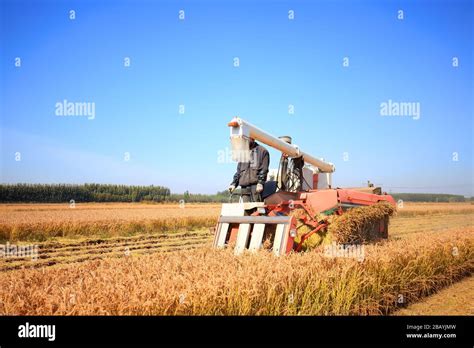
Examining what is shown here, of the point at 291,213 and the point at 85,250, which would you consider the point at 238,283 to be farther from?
the point at 85,250

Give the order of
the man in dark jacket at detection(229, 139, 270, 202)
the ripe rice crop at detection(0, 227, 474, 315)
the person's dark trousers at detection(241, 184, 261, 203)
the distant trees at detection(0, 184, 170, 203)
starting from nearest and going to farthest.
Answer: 1. the ripe rice crop at detection(0, 227, 474, 315)
2. the man in dark jacket at detection(229, 139, 270, 202)
3. the person's dark trousers at detection(241, 184, 261, 203)
4. the distant trees at detection(0, 184, 170, 203)

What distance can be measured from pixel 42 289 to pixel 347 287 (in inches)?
135

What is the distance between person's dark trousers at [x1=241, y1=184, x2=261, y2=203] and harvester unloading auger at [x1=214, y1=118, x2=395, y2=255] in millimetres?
304

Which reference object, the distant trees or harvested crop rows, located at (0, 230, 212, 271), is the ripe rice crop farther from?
the distant trees

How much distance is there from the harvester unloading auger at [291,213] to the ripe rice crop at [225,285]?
624mm

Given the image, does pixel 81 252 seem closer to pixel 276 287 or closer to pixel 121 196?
pixel 276 287

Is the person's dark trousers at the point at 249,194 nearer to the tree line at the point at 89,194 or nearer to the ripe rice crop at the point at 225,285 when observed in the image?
the ripe rice crop at the point at 225,285

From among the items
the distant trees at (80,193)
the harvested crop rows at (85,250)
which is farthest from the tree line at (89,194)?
the harvested crop rows at (85,250)

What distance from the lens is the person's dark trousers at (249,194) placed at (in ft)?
24.6

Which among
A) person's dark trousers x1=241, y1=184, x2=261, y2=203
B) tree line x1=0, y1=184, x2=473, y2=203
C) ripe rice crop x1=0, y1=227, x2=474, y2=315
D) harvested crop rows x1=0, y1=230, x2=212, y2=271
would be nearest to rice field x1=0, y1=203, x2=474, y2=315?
ripe rice crop x1=0, y1=227, x2=474, y2=315

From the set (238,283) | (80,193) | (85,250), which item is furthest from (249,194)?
(80,193)

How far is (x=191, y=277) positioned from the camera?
4.14 meters

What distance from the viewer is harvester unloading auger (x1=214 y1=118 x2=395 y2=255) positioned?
6.41 metres

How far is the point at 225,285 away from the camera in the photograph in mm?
3881
